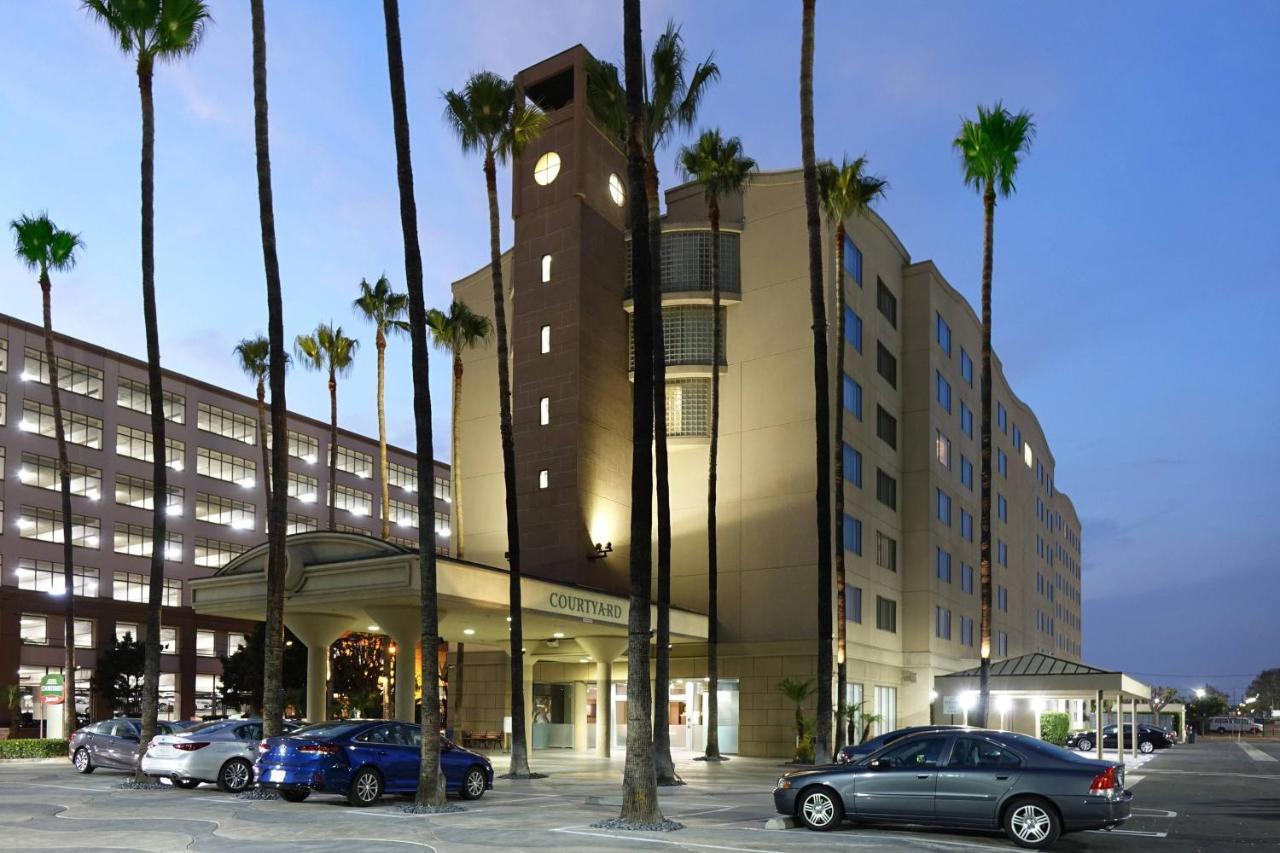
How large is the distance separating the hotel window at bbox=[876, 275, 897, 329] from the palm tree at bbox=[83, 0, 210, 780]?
29783 mm

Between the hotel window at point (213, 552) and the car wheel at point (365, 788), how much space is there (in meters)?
65.8

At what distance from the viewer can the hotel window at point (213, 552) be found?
271ft

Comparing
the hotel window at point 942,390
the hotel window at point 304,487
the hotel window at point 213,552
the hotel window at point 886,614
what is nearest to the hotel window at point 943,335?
the hotel window at point 942,390

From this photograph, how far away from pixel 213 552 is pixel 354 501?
15.5 metres

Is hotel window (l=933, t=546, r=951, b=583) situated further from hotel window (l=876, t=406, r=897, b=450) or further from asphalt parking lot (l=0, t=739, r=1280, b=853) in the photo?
asphalt parking lot (l=0, t=739, r=1280, b=853)

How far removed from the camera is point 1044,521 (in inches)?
3558

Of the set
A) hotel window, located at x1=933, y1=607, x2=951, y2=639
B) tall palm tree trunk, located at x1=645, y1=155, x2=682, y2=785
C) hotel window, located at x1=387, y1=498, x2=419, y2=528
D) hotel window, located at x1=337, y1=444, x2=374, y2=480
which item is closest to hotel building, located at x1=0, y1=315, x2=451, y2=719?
hotel window, located at x1=337, y1=444, x2=374, y2=480

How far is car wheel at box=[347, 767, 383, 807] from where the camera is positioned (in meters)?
20.6

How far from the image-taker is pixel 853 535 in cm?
4566

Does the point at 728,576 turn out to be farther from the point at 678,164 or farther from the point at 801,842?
the point at 801,842

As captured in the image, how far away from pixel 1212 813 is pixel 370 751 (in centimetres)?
1499

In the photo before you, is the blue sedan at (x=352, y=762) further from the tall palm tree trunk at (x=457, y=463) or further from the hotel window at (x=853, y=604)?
the hotel window at (x=853, y=604)

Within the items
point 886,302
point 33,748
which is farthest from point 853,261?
point 33,748

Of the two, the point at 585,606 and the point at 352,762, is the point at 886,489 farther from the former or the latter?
the point at 352,762
